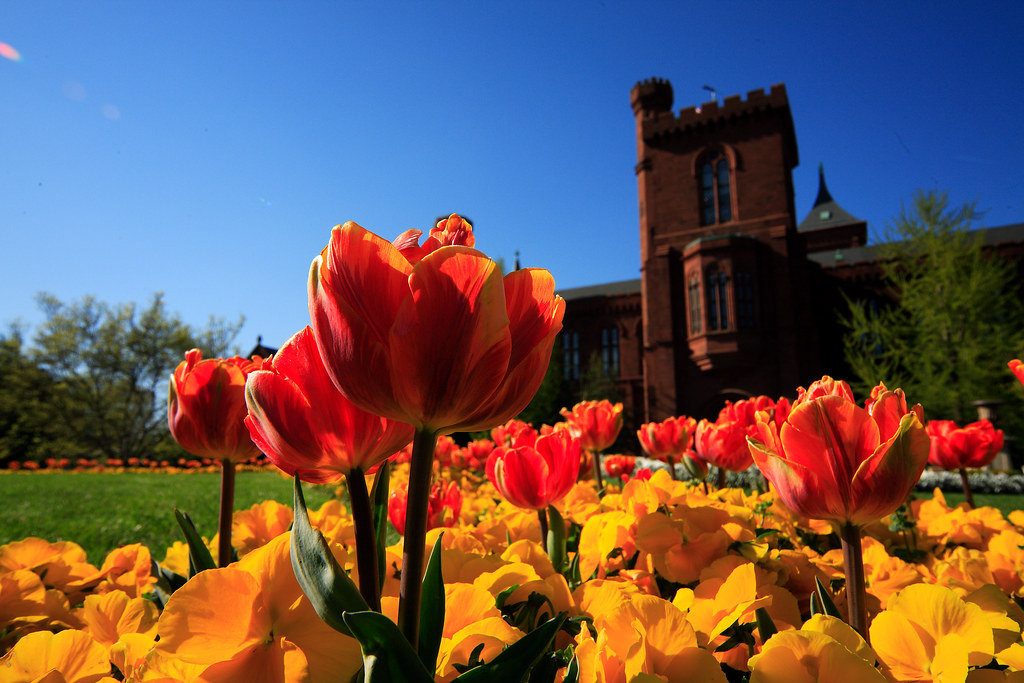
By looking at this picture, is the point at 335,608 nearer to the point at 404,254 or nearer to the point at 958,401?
the point at 404,254

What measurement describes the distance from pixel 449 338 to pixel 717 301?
21.2 m

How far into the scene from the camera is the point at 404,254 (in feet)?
1.43

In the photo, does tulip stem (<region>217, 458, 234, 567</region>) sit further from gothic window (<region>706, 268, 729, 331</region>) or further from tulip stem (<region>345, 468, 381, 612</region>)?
gothic window (<region>706, 268, 729, 331</region>)

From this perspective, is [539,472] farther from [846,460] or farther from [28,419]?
[28,419]

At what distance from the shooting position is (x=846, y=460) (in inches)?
24.0

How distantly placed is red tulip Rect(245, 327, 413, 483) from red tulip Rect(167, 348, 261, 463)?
41 cm

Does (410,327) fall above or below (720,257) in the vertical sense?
below

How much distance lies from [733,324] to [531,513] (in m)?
20.0

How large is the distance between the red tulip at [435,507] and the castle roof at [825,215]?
137 ft

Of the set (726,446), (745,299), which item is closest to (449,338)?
(726,446)

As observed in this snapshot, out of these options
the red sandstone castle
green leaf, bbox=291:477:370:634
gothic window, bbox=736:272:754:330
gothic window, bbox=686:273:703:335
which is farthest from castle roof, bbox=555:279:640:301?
green leaf, bbox=291:477:370:634

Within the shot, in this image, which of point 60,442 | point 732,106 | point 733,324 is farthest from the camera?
point 60,442

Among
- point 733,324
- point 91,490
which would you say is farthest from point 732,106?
point 91,490

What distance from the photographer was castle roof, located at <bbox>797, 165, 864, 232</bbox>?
3709cm
